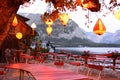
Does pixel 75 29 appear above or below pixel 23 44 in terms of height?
above

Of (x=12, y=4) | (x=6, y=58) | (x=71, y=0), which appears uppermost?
(x=71, y=0)

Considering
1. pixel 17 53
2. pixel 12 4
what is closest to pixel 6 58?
pixel 17 53

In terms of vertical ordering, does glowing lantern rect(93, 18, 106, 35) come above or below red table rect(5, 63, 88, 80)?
above

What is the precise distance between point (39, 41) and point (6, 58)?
190 inches

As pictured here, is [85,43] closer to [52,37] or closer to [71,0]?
[52,37]

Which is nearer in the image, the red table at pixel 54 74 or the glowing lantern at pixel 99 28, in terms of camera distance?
the red table at pixel 54 74

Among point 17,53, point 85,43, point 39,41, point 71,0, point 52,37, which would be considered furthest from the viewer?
point 85,43

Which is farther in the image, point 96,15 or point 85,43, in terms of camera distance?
point 85,43

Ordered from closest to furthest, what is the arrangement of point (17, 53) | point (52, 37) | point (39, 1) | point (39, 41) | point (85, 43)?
point (39, 1)
point (17, 53)
point (39, 41)
point (52, 37)
point (85, 43)

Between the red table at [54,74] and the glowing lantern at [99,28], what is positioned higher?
the glowing lantern at [99,28]

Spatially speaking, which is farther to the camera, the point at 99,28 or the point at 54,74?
the point at 99,28

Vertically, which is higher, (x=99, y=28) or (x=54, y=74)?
(x=99, y=28)

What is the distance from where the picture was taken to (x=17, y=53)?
15.9m

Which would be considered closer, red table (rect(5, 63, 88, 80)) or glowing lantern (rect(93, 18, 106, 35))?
red table (rect(5, 63, 88, 80))
